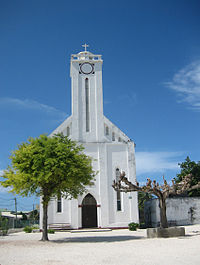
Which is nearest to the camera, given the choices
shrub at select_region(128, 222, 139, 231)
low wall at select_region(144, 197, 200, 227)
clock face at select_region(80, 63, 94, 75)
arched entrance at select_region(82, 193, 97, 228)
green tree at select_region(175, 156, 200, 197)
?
shrub at select_region(128, 222, 139, 231)

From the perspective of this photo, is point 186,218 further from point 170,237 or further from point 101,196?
point 170,237

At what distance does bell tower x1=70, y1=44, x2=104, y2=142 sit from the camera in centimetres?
3334

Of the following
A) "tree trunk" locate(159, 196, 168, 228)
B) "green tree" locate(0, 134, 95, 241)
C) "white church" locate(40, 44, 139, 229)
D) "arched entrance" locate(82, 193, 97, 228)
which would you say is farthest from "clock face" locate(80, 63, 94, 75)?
"tree trunk" locate(159, 196, 168, 228)

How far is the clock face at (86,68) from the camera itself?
3534 centimetres

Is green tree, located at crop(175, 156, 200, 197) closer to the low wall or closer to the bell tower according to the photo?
the low wall

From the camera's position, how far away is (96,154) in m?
32.7

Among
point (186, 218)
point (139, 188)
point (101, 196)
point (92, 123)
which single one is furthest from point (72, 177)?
point (186, 218)

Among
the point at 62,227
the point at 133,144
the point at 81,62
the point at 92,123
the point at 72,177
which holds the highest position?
the point at 81,62

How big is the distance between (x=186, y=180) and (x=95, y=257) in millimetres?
10241

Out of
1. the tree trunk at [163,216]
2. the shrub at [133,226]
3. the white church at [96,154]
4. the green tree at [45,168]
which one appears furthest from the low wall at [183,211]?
the green tree at [45,168]

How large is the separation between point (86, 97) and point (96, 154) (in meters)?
7.07

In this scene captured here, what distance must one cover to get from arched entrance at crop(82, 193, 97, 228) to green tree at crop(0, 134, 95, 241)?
487 inches

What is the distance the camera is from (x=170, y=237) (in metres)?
17.4

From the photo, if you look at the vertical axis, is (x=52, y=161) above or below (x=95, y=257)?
above
